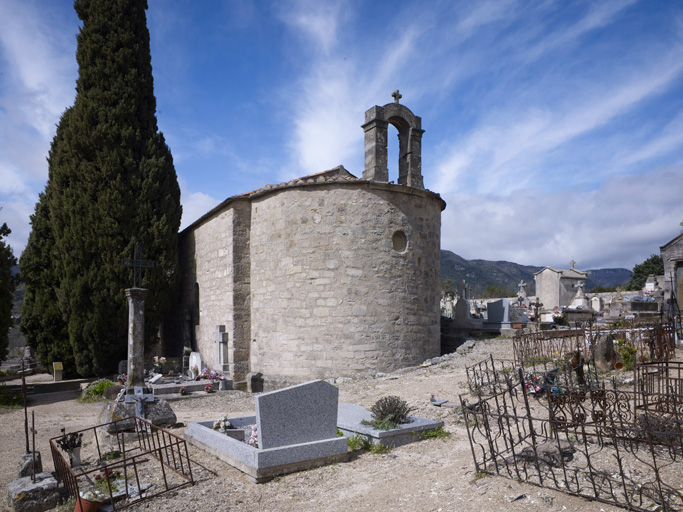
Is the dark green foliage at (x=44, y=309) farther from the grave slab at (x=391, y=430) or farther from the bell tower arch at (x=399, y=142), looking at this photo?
the grave slab at (x=391, y=430)

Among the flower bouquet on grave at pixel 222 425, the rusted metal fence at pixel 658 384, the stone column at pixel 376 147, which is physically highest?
the stone column at pixel 376 147

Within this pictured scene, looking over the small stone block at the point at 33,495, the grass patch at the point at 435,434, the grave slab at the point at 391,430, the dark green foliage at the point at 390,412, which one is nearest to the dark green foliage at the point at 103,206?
the small stone block at the point at 33,495

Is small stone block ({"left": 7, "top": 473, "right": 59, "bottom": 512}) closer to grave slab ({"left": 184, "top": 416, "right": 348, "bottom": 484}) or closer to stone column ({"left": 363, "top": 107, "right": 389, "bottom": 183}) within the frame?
grave slab ({"left": 184, "top": 416, "right": 348, "bottom": 484})

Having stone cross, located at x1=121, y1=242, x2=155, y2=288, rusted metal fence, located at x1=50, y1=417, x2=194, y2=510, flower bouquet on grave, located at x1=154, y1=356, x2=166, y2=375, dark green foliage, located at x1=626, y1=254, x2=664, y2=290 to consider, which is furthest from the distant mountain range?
rusted metal fence, located at x1=50, y1=417, x2=194, y2=510

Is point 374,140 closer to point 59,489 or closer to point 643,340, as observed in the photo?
point 643,340

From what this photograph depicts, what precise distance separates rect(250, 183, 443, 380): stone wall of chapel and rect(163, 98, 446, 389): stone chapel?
26mm

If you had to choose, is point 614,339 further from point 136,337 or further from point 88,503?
point 136,337

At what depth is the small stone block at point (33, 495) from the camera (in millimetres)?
5094

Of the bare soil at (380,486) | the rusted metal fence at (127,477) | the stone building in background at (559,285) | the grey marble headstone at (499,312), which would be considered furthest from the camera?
the stone building in background at (559,285)

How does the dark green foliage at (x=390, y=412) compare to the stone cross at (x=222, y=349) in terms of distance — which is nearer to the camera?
the dark green foliage at (x=390, y=412)

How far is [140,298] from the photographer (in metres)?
11.8

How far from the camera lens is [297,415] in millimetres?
5871

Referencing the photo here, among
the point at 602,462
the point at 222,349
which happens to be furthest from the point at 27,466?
the point at 222,349

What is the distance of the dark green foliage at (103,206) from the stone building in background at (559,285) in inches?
966
